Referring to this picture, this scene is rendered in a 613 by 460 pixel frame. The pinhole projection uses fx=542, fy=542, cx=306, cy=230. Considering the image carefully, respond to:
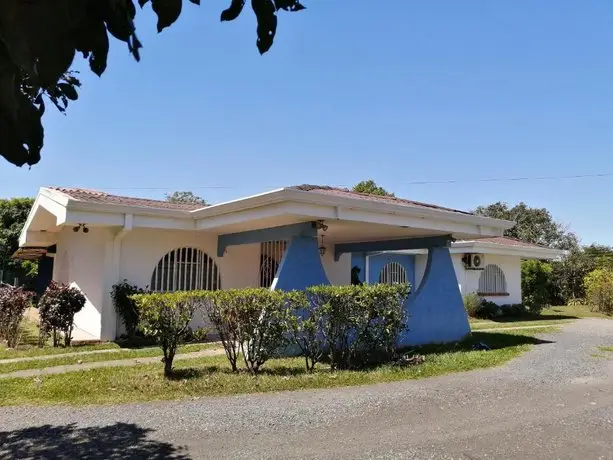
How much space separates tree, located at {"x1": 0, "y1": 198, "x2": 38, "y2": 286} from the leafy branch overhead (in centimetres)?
3168

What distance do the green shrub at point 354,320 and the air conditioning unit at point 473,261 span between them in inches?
495

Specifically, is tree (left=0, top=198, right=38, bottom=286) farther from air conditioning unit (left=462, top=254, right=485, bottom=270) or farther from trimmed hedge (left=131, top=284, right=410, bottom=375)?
trimmed hedge (left=131, top=284, right=410, bottom=375)

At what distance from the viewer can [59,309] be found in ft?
36.8

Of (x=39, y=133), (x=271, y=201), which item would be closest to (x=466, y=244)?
(x=271, y=201)

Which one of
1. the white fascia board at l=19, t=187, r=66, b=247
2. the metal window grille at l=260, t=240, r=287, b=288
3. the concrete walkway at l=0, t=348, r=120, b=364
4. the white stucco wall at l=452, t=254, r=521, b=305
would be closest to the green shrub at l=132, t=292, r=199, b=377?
the concrete walkway at l=0, t=348, r=120, b=364

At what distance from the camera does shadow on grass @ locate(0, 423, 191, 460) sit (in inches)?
178

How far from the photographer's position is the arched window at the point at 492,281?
21.9m

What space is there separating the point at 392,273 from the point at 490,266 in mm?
4273

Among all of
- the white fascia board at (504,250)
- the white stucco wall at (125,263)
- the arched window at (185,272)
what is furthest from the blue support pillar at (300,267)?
the white fascia board at (504,250)

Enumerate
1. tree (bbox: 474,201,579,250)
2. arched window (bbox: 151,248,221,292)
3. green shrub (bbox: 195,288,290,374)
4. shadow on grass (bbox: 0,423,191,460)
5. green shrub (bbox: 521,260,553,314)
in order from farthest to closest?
tree (bbox: 474,201,579,250) < green shrub (bbox: 521,260,553,314) < arched window (bbox: 151,248,221,292) < green shrub (bbox: 195,288,290,374) < shadow on grass (bbox: 0,423,191,460)

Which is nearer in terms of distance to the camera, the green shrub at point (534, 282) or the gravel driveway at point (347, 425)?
the gravel driveway at point (347, 425)

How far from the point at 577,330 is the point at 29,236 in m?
16.7

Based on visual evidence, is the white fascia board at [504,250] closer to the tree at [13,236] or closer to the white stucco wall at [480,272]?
the white stucco wall at [480,272]

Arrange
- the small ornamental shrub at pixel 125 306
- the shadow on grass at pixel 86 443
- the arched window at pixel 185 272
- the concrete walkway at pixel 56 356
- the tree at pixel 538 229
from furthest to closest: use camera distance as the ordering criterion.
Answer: the tree at pixel 538 229 → the arched window at pixel 185 272 → the small ornamental shrub at pixel 125 306 → the concrete walkway at pixel 56 356 → the shadow on grass at pixel 86 443
